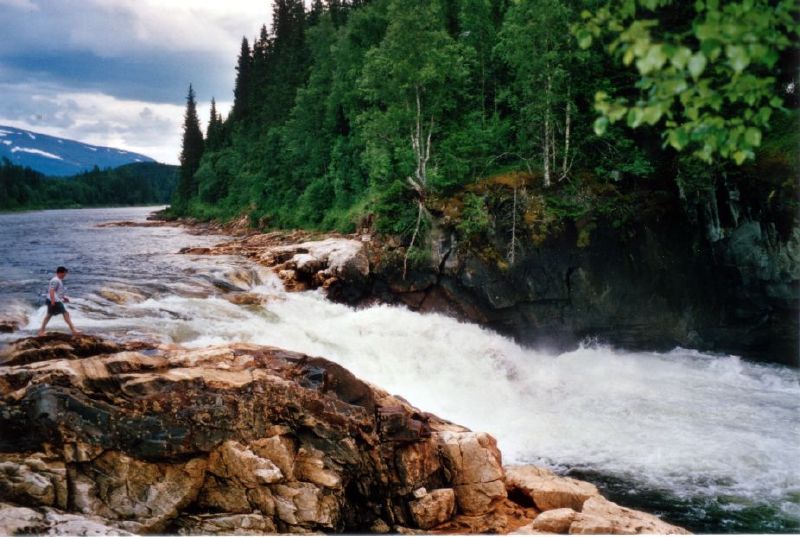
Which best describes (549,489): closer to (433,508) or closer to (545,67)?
(433,508)

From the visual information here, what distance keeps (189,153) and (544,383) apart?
213ft

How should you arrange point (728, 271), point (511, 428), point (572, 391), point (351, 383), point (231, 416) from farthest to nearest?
1. point (728, 271)
2. point (572, 391)
3. point (511, 428)
4. point (351, 383)
5. point (231, 416)

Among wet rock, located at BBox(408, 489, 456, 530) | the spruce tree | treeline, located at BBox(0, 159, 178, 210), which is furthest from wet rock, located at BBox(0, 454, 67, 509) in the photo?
the spruce tree

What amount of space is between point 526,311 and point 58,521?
14.9 meters

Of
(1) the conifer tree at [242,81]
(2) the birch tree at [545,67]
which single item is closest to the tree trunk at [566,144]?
(2) the birch tree at [545,67]

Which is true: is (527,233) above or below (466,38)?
below

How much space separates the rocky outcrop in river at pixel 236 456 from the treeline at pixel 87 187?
37815 mm

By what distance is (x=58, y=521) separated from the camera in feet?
17.1

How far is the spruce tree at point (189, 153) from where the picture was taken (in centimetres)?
6556

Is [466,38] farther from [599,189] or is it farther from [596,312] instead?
[596,312]

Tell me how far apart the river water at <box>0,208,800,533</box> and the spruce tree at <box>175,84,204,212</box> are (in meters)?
46.6

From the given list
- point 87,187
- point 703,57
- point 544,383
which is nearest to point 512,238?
point 544,383

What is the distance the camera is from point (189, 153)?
68500mm

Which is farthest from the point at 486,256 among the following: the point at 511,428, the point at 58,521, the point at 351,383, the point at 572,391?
the point at 58,521
